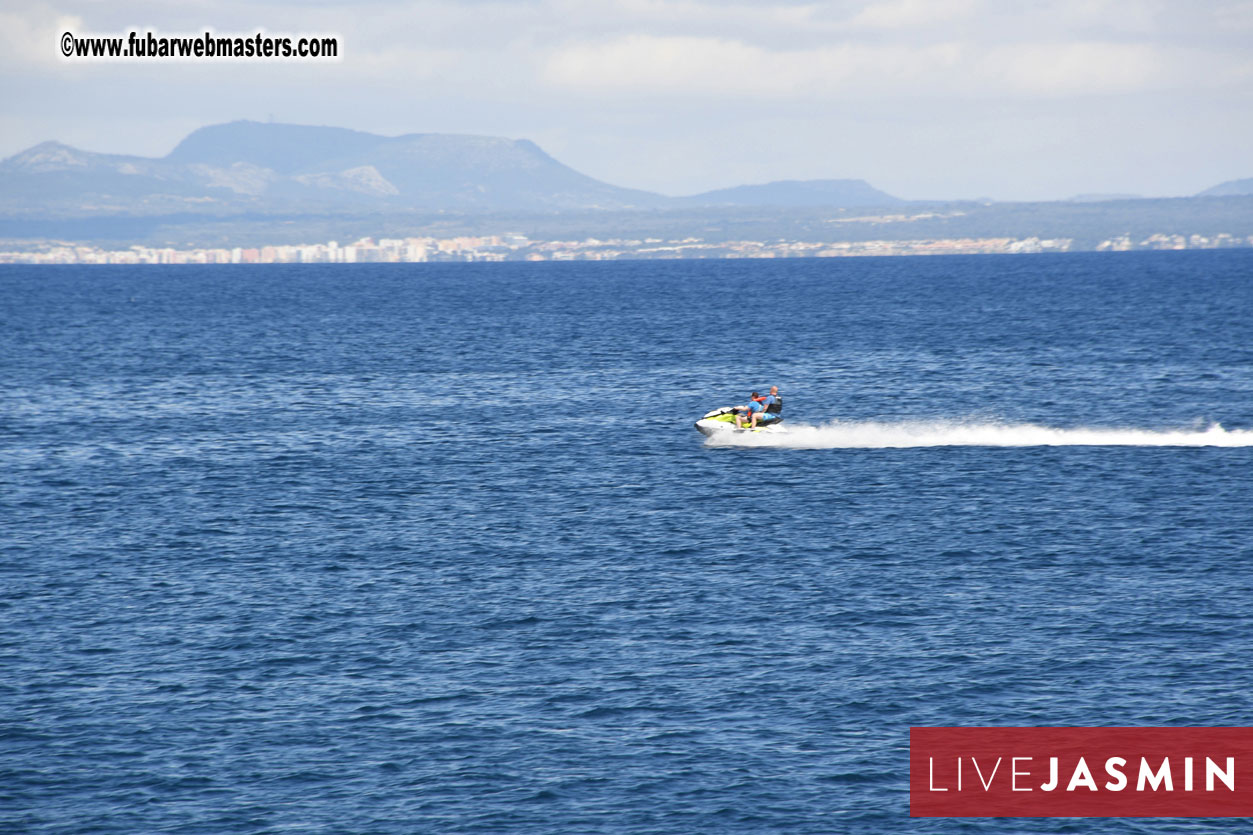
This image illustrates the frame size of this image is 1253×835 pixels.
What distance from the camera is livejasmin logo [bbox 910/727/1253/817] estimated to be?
3444cm

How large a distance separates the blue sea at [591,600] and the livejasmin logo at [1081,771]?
2.38 ft

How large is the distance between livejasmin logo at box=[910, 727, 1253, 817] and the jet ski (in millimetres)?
42289

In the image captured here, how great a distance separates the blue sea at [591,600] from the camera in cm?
3534

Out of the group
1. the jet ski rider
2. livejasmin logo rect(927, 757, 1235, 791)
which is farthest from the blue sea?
the jet ski rider

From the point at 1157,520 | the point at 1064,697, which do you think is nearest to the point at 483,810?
the point at 1064,697

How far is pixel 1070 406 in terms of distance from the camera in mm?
94562

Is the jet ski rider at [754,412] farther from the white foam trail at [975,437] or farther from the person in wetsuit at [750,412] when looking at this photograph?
the white foam trail at [975,437]

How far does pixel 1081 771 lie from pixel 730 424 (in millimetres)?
45538

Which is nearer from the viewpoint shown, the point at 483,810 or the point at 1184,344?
the point at 483,810

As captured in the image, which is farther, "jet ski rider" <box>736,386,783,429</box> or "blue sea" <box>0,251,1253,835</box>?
"jet ski rider" <box>736,386,783,429</box>

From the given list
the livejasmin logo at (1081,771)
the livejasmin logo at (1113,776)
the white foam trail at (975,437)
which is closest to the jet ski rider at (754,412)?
the white foam trail at (975,437)

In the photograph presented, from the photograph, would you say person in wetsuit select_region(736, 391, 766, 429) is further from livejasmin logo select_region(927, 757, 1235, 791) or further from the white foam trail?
livejasmin logo select_region(927, 757, 1235, 791)

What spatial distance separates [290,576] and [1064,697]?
97.8 feet

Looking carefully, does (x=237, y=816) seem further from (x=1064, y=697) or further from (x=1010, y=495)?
(x=1010, y=495)
